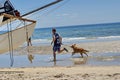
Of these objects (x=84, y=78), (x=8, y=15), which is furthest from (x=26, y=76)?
(x=8, y=15)

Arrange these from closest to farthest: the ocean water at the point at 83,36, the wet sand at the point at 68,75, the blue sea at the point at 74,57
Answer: the wet sand at the point at 68,75, the blue sea at the point at 74,57, the ocean water at the point at 83,36

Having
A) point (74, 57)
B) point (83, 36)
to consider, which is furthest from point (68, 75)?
point (83, 36)

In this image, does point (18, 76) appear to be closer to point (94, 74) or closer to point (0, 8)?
point (94, 74)

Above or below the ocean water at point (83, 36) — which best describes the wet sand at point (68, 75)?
above

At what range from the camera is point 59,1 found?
15.7 m

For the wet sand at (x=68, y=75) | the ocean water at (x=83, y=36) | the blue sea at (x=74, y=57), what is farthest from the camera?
the ocean water at (x=83, y=36)

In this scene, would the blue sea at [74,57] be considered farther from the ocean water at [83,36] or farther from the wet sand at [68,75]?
the wet sand at [68,75]

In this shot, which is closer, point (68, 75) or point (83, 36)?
point (68, 75)

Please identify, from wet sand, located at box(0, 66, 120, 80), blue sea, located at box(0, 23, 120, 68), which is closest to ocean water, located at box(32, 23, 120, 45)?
blue sea, located at box(0, 23, 120, 68)

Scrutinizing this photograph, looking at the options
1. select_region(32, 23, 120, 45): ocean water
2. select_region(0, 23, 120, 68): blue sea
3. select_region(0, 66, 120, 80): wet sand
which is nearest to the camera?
select_region(0, 66, 120, 80): wet sand

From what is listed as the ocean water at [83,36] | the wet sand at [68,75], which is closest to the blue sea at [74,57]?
the ocean water at [83,36]

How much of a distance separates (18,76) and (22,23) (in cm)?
401

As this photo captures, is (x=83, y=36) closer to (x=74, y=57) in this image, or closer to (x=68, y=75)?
(x=74, y=57)

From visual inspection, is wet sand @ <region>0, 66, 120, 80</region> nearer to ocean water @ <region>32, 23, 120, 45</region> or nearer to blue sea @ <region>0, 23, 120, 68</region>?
blue sea @ <region>0, 23, 120, 68</region>
